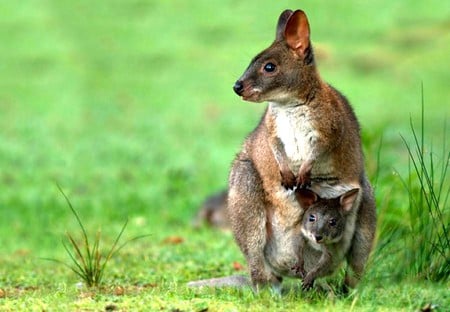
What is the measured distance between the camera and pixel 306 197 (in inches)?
288

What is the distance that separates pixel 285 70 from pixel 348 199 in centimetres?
97

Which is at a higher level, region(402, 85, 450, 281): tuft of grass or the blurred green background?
the blurred green background

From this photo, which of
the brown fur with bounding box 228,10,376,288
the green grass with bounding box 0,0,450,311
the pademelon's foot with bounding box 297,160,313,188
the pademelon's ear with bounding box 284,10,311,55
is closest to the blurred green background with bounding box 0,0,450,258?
the green grass with bounding box 0,0,450,311

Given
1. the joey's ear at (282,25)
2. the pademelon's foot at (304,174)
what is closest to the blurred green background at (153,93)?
the joey's ear at (282,25)

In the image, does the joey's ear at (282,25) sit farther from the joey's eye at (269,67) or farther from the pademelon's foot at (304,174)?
Answer: the pademelon's foot at (304,174)

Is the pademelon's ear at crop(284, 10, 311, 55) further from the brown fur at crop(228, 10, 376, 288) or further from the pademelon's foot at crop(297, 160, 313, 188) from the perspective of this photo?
the pademelon's foot at crop(297, 160, 313, 188)

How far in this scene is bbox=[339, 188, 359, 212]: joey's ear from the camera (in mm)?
7226

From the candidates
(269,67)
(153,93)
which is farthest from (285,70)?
(153,93)

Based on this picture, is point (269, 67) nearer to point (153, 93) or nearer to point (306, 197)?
point (306, 197)

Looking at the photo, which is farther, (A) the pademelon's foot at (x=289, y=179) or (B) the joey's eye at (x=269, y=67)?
(B) the joey's eye at (x=269, y=67)

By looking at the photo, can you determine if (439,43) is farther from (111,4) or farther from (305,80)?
(305,80)

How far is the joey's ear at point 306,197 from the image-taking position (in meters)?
7.29

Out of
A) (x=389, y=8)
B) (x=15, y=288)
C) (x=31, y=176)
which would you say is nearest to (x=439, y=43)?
(x=389, y=8)

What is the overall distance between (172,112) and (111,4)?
7.29m
